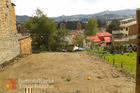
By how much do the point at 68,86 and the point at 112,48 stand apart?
625cm

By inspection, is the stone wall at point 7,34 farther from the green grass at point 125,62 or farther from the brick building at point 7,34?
the green grass at point 125,62

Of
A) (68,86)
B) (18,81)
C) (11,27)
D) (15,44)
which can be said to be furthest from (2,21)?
(68,86)

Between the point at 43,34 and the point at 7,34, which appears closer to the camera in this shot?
the point at 7,34

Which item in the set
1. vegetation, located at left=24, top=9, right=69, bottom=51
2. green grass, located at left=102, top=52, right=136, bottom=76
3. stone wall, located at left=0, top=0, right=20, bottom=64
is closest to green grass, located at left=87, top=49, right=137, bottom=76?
green grass, located at left=102, top=52, right=136, bottom=76

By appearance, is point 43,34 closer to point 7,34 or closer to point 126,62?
point 7,34

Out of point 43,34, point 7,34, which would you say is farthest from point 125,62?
point 43,34

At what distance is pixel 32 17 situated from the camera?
1133cm

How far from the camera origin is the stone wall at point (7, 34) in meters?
4.44

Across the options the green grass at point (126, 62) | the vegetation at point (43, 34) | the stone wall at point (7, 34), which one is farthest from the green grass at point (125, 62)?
the vegetation at point (43, 34)

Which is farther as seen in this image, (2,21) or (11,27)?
(11,27)

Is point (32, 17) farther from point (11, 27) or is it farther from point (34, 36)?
point (11, 27)

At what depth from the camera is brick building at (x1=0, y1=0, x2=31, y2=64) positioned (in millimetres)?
4438

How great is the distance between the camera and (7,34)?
484cm

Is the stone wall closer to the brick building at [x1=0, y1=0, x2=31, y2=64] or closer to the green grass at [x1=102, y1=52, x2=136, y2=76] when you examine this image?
the brick building at [x1=0, y1=0, x2=31, y2=64]
